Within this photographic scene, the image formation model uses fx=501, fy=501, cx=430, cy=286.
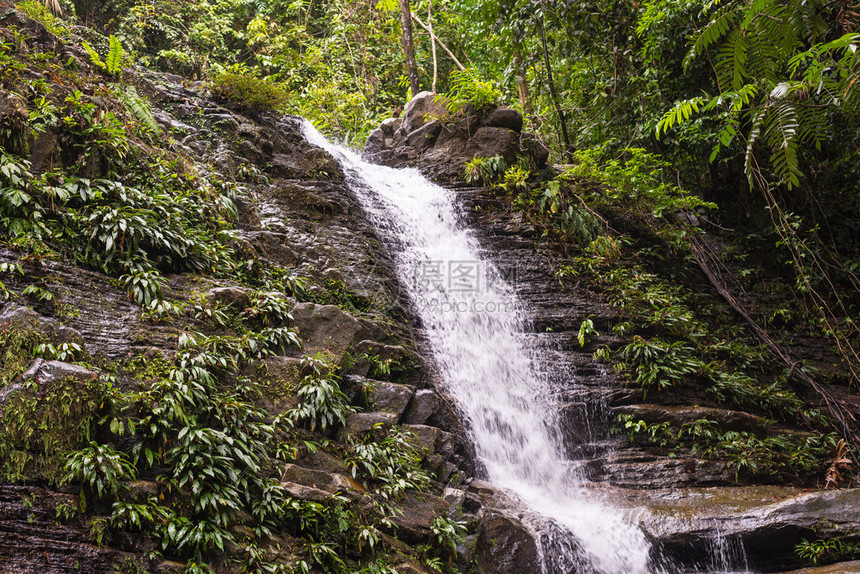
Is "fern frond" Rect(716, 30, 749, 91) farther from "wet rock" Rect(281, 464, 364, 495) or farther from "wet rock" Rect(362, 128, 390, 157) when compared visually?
"wet rock" Rect(362, 128, 390, 157)

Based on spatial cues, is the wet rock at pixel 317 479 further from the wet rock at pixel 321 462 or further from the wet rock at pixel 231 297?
the wet rock at pixel 231 297

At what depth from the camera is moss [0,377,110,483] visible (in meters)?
3.92

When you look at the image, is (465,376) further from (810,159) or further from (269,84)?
(810,159)

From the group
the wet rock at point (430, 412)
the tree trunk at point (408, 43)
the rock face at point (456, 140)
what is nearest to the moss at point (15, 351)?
the wet rock at point (430, 412)

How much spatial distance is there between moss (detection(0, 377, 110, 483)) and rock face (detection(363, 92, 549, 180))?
29.6ft

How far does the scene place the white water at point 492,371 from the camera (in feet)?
20.3

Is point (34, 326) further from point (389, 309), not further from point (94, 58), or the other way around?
point (94, 58)

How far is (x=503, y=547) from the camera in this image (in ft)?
18.4

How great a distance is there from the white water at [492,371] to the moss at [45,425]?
4798 millimetres

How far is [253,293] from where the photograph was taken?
6.68 m

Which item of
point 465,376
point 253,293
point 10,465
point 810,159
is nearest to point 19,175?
point 253,293

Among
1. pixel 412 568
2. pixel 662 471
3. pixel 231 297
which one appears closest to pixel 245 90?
pixel 231 297

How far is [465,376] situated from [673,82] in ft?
27.7

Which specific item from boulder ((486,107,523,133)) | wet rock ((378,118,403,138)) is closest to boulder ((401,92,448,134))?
wet rock ((378,118,403,138))
